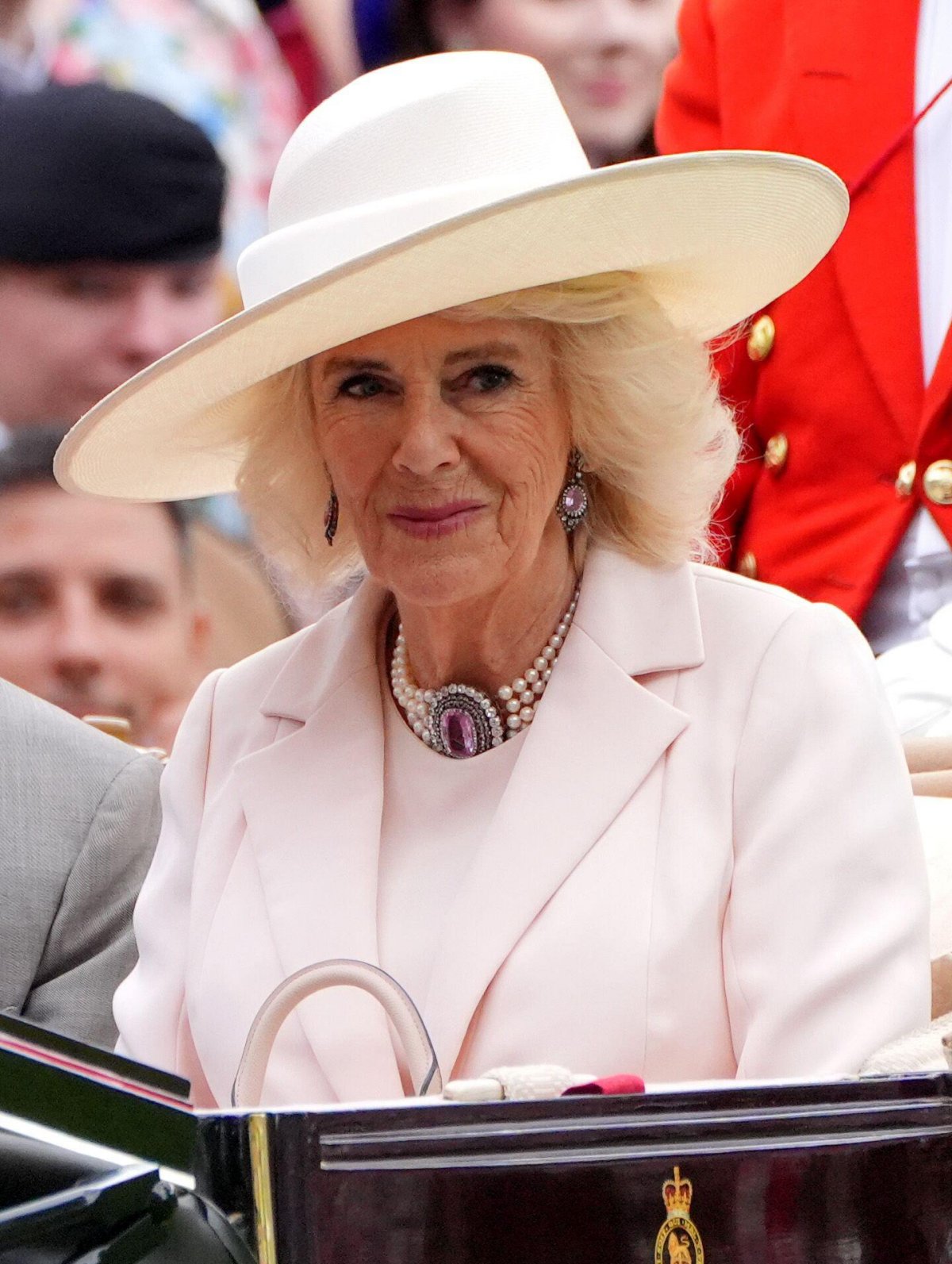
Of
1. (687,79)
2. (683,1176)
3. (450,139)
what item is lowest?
(683,1176)

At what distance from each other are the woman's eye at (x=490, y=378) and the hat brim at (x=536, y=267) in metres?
0.10

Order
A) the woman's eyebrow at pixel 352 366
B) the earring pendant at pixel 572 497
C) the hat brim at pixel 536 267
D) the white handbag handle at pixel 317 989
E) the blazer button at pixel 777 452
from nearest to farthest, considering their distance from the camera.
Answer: the white handbag handle at pixel 317 989
the hat brim at pixel 536 267
the woman's eyebrow at pixel 352 366
the earring pendant at pixel 572 497
the blazer button at pixel 777 452

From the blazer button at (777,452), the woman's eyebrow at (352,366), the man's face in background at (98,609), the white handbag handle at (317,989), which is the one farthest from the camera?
the man's face in background at (98,609)

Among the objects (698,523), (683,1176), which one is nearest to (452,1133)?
(683,1176)

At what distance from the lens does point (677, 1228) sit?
1.23m

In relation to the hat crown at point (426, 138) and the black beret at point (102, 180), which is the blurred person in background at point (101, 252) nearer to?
the black beret at point (102, 180)

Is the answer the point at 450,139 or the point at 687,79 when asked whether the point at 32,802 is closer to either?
the point at 450,139

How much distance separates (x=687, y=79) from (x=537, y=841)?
5.39 ft

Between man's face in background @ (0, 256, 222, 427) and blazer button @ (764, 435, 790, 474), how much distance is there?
1361 mm

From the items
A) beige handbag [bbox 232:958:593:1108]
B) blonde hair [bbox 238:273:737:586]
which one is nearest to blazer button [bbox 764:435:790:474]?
blonde hair [bbox 238:273:737:586]

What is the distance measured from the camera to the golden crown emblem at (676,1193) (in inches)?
48.3

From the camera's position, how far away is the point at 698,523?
2246 mm

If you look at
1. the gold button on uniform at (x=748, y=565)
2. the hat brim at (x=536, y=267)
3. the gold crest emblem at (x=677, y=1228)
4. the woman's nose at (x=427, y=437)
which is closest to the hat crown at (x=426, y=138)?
the hat brim at (x=536, y=267)

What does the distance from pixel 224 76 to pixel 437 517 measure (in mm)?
2023
